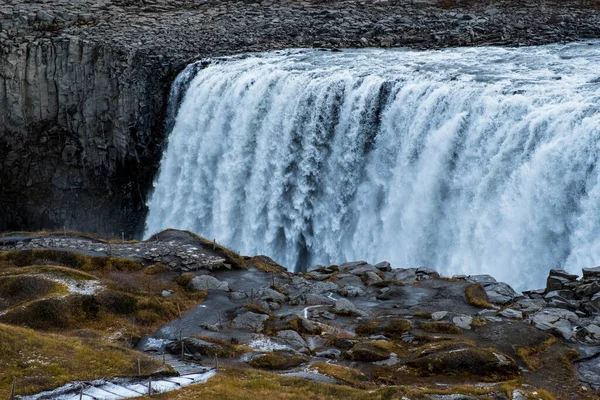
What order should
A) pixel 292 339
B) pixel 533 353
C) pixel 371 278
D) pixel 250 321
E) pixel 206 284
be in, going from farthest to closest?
1. pixel 371 278
2. pixel 206 284
3. pixel 250 321
4. pixel 292 339
5. pixel 533 353

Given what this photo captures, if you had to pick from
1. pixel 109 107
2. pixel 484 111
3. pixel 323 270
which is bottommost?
pixel 323 270

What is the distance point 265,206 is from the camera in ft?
169

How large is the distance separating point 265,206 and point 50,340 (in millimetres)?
25911

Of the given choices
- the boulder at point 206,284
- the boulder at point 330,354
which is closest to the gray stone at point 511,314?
the boulder at point 330,354

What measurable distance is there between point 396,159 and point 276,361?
2056cm

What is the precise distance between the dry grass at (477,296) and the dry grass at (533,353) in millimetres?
4603

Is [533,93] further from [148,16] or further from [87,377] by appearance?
[148,16]

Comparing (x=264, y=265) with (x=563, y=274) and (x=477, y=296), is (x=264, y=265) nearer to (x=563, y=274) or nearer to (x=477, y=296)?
(x=477, y=296)

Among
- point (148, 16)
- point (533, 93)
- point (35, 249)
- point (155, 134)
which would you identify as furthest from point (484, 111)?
point (148, 16)

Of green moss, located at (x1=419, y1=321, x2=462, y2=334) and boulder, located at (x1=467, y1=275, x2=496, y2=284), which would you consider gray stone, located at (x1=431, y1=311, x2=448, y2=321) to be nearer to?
green moss, located at (x1=419, y1=321, x2=462, y2=334)

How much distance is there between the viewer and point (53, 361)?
25.1 metres

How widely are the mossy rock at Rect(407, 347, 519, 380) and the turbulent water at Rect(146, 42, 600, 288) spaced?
34.2 ft

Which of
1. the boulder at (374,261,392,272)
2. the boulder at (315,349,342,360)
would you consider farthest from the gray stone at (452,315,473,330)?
the boulder at (374,261,392,272)

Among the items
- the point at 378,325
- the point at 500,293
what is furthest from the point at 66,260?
the point at 500,293
